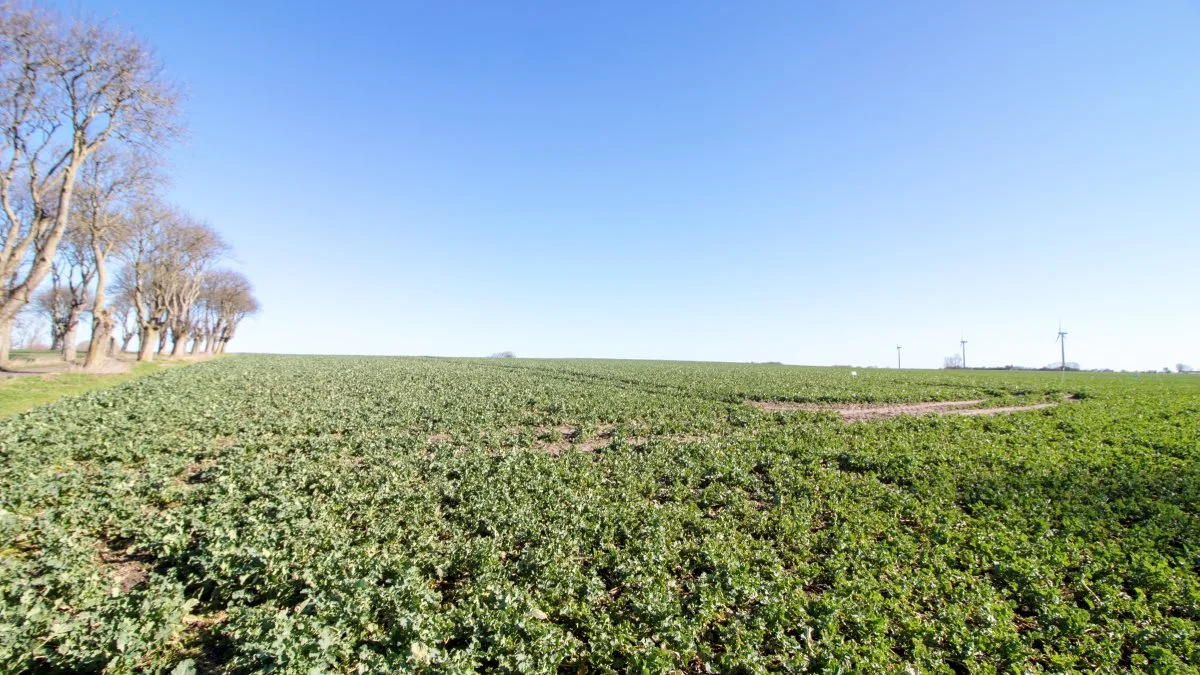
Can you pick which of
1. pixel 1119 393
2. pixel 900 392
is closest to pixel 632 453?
pixel 900 392

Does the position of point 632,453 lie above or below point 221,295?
below

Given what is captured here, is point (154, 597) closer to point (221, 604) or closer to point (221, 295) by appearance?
point (221, 604)

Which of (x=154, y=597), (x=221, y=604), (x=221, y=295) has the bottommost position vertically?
(x=221, y=604)

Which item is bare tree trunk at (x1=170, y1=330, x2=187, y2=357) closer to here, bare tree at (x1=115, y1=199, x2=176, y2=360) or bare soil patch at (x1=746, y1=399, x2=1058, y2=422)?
bare tree at (x1=115, y1=199, x2=176, y2=360)

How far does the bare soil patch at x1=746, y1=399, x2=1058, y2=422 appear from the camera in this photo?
23406 millimetres

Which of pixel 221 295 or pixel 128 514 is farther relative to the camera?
pixel 221 295

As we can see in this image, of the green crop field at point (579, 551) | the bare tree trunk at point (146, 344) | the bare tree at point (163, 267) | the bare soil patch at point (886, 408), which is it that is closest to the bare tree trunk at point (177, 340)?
the bare tree at point (163, 267)

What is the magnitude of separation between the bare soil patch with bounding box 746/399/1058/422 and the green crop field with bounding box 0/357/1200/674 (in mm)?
6864

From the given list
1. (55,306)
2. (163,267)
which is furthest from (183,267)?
(55,306)

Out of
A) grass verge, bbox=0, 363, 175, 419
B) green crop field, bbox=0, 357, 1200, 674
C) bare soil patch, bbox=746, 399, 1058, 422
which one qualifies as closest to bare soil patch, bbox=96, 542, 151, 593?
green crop field, bbox=0, 357, 1200, 674

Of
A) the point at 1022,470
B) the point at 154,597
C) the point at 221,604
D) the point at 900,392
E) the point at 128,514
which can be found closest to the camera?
the point at 154,597

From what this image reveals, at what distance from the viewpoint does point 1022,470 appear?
13.2 m

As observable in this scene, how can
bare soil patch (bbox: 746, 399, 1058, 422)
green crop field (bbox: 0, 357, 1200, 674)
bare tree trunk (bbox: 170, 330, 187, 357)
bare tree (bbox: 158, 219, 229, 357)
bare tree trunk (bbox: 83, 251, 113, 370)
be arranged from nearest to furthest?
green crop field (bbox: 0, 357, 1200, 674), bare soil patch (bbox: 746, 399, 1058, 422), bare tree trunk (bbox: 83, 251, 113, 370), bare tree (bbox: 158, 219, 229, 357), bare tree trunk (bbox: 170, 330, 187, 357)

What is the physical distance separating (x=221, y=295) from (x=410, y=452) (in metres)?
77.2
